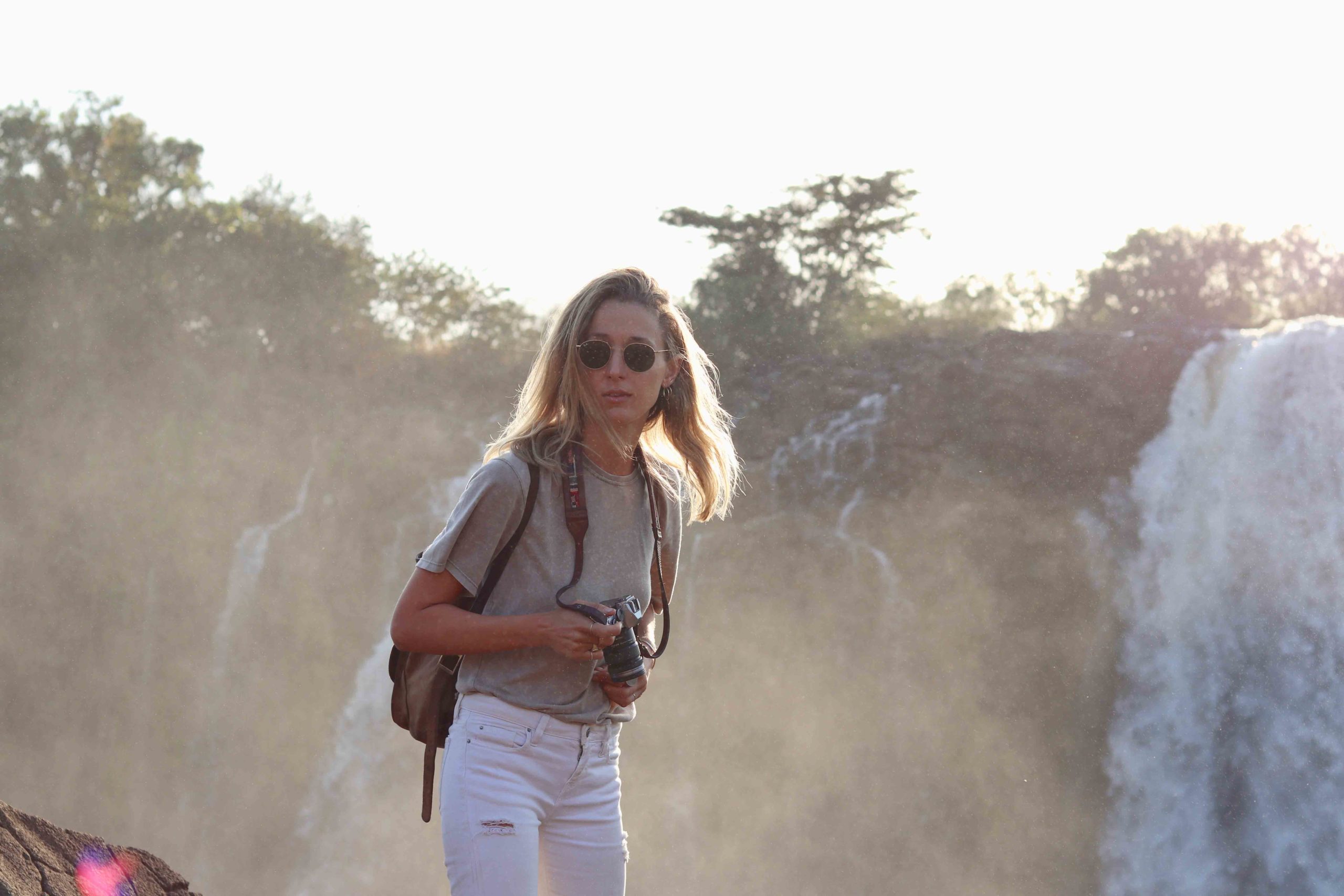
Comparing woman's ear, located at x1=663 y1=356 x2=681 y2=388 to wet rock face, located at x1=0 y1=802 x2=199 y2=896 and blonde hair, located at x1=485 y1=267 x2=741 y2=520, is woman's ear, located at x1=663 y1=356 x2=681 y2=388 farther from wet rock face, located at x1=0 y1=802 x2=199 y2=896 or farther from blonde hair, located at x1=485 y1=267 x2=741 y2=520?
wet rock face, located at x1=0 y1=802 x2=199 y2=896

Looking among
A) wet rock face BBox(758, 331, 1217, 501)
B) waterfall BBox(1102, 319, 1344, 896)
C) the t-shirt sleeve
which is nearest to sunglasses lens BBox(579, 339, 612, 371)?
the t-shirt sleeve

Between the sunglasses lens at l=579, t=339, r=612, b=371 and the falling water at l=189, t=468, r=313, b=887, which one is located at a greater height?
the sunglasses lens at l=579, t=339, r=612, b=371

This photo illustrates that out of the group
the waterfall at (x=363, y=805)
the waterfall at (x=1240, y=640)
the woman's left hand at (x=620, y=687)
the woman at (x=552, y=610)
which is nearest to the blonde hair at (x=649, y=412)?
the woman at (x=552, y=610)

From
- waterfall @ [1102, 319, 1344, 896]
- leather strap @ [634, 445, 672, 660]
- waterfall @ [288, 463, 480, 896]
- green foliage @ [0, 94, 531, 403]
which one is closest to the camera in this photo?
leather strap @ [634, 445, 672, 660]

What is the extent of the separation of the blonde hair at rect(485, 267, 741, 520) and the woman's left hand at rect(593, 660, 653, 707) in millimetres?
382

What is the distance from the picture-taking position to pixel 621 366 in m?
2.18

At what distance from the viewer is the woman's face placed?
2.18 m

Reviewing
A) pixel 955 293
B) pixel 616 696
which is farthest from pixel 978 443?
pixel 616 696

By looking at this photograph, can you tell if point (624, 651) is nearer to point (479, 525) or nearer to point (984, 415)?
point (479, 525)

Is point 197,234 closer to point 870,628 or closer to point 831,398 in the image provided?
point 831,398

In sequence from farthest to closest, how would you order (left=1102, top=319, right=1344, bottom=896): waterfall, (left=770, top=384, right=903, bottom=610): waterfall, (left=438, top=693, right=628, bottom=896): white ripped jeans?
1. (left=770, top=384, right=903, bottom=610): waterfall
2. (left=1102, top=319, right=1344, bottom=896): waterfall
3. (left=438, top=693, right=628, bottom=896): white ripped jeans

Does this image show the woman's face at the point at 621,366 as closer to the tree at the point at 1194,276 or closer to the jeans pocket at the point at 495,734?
the jeans pocket at the point at 495,734

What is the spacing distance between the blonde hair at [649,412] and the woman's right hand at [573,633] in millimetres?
270

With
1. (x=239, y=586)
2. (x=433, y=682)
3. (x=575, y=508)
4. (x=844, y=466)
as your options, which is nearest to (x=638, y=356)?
(x=575, y=508)
